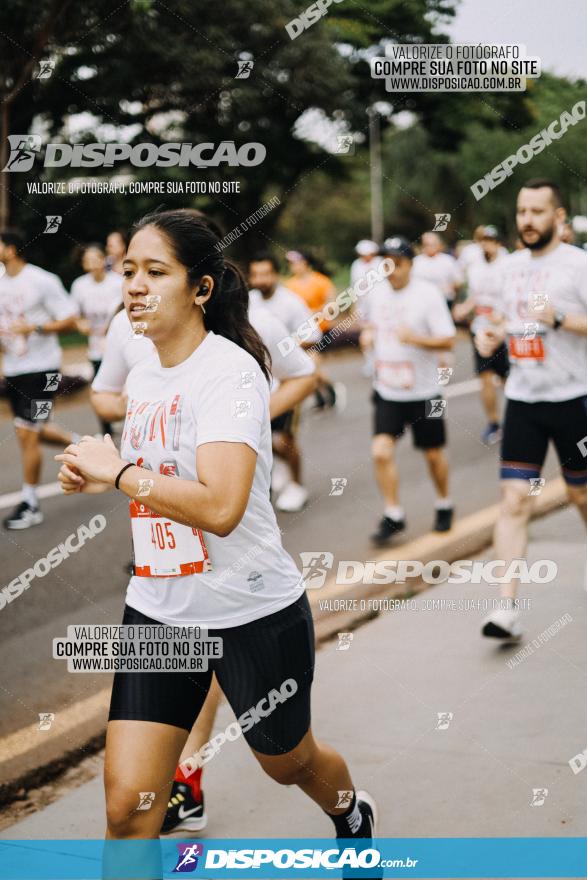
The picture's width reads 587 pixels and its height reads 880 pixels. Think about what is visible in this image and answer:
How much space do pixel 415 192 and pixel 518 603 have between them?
120ft

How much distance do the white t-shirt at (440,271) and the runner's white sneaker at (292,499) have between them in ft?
21.1

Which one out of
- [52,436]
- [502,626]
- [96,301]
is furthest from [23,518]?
[502,626]

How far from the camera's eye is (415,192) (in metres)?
40.6

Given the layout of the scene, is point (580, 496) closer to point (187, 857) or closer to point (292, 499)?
point (187, 857)

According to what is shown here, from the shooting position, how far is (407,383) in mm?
7070

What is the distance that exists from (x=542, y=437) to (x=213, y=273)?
8.94 feet

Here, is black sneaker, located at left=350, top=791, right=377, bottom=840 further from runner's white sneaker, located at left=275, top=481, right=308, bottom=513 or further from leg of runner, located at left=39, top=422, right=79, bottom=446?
leg of runner, located at left=39, top=422, right=79, bottom=446

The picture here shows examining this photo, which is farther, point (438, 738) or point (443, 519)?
point (443, 519)

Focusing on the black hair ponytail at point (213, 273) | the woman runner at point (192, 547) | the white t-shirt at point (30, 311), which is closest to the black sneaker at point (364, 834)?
the woman runner at point (192, 547)

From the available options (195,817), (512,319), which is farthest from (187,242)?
(512,319)

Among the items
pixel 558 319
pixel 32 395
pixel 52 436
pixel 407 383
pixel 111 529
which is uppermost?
pixel 558 319

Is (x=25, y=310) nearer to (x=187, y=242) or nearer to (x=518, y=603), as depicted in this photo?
(x=518, y=603)

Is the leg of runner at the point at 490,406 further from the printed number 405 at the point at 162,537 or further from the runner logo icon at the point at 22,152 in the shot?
the printed number 405 at the point at 162,537

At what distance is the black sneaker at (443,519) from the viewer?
7105 mm
